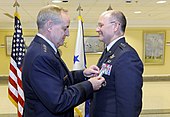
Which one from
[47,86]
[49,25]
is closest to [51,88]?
[47,86]

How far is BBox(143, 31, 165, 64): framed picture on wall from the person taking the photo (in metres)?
9.57

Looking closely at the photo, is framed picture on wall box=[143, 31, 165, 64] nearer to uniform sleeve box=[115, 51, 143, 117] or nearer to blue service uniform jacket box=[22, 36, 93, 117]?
uniform sleeve box=[115, 51, 143, 117]

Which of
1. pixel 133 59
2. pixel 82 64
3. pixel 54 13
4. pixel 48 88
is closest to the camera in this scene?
pixel 48 88

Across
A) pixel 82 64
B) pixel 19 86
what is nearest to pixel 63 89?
pixel 19 86

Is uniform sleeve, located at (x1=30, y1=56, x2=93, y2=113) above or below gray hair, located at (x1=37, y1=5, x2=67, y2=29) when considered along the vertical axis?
below

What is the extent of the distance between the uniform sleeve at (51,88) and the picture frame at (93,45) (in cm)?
796

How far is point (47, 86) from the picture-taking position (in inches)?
53.9

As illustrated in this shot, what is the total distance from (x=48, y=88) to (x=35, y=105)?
0.77 feet

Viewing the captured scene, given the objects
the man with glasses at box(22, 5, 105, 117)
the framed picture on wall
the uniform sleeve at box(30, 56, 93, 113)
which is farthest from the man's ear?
the framed picture on wall

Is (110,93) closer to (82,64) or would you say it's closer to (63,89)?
(63,89)

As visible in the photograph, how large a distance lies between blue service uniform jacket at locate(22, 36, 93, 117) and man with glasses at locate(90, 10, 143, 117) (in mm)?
336

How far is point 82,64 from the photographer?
12.1 ft

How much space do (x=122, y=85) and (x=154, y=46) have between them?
8.29 m

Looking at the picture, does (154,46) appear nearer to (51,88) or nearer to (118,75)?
(118,75)
